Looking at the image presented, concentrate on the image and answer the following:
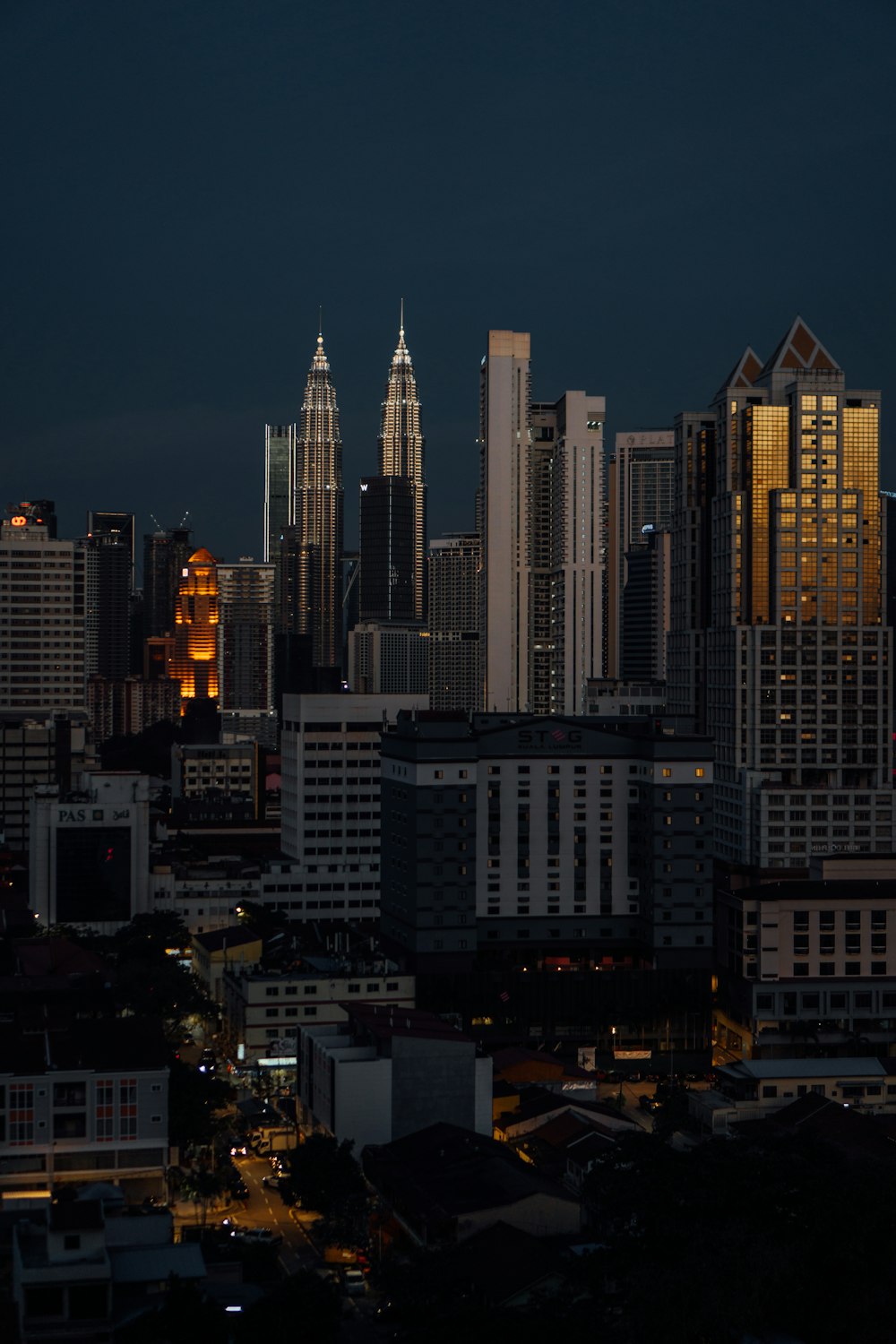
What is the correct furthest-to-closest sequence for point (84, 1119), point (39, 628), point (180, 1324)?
point (39, 628) → point (84, 1119) → point (180, 1324)

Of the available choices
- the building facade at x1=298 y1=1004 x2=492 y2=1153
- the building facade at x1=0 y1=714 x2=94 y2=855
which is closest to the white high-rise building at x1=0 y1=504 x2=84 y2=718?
the building facade at x1=0 y1=714 x2=94 y2=855

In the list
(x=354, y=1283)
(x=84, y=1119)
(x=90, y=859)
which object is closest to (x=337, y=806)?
(x=90, y=859)

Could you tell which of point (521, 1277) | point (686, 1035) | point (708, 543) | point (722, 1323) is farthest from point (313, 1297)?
point (708, 543)

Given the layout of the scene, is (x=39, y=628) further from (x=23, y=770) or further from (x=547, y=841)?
(x=547, y=841)

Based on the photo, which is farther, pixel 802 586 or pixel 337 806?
pixel 337 806

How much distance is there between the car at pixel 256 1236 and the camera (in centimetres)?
4441

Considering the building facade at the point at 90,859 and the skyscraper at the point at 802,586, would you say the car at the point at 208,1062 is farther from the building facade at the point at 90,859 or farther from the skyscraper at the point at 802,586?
the skyscraper at the point at 802,586

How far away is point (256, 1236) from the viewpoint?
46531mm

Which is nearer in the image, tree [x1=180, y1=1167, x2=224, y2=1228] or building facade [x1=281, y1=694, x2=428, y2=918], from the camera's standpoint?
tree [x1=180, y1=1167, x2=224, y2=1228]

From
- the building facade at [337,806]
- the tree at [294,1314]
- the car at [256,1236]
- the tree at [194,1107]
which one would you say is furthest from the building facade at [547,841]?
the tree at [294,1314]

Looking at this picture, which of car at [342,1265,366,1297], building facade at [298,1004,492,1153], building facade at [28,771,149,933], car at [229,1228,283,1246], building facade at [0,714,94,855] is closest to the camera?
car at [342,1265,366,1297]

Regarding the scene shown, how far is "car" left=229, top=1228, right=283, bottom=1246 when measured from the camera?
146 ft

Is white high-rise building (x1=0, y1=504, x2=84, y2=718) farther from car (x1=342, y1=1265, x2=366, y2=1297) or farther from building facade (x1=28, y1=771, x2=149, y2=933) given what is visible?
car (x1=342, y1=1265, x2=366, y2=1297)

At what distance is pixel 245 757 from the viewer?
576ft
